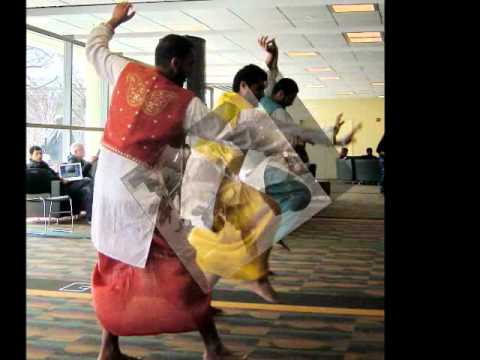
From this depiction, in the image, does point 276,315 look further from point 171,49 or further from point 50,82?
point 50,82

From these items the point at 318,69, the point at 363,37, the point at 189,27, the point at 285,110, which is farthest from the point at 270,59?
the point at 318,69

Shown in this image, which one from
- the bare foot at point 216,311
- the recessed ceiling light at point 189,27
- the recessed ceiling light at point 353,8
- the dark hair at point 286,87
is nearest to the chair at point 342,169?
the dark hair at point 286,87

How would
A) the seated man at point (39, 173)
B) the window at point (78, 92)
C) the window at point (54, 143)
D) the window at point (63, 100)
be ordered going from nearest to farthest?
1. the seated man at point (39, 173)
2. the window at point (54, 143)
3. the window at point (63, 100)
4. the window at point (78, 92)

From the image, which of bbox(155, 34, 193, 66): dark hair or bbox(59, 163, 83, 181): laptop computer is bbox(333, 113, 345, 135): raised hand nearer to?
bbox(155, 34, 193, 66): dark hair

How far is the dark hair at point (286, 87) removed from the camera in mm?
2887

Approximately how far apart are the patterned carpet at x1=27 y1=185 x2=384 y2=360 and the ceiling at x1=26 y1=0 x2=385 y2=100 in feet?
7.42

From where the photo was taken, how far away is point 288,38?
10.6 m

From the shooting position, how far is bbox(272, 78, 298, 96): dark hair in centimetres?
289

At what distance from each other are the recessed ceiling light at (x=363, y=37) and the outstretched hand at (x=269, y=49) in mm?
7266

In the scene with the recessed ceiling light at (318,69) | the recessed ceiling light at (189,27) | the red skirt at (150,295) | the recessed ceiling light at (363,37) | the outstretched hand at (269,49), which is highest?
→ the recessed ceiling light at (363,37)

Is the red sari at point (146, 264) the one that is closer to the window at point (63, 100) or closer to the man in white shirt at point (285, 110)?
the man in white shirt at point (285, 110)
